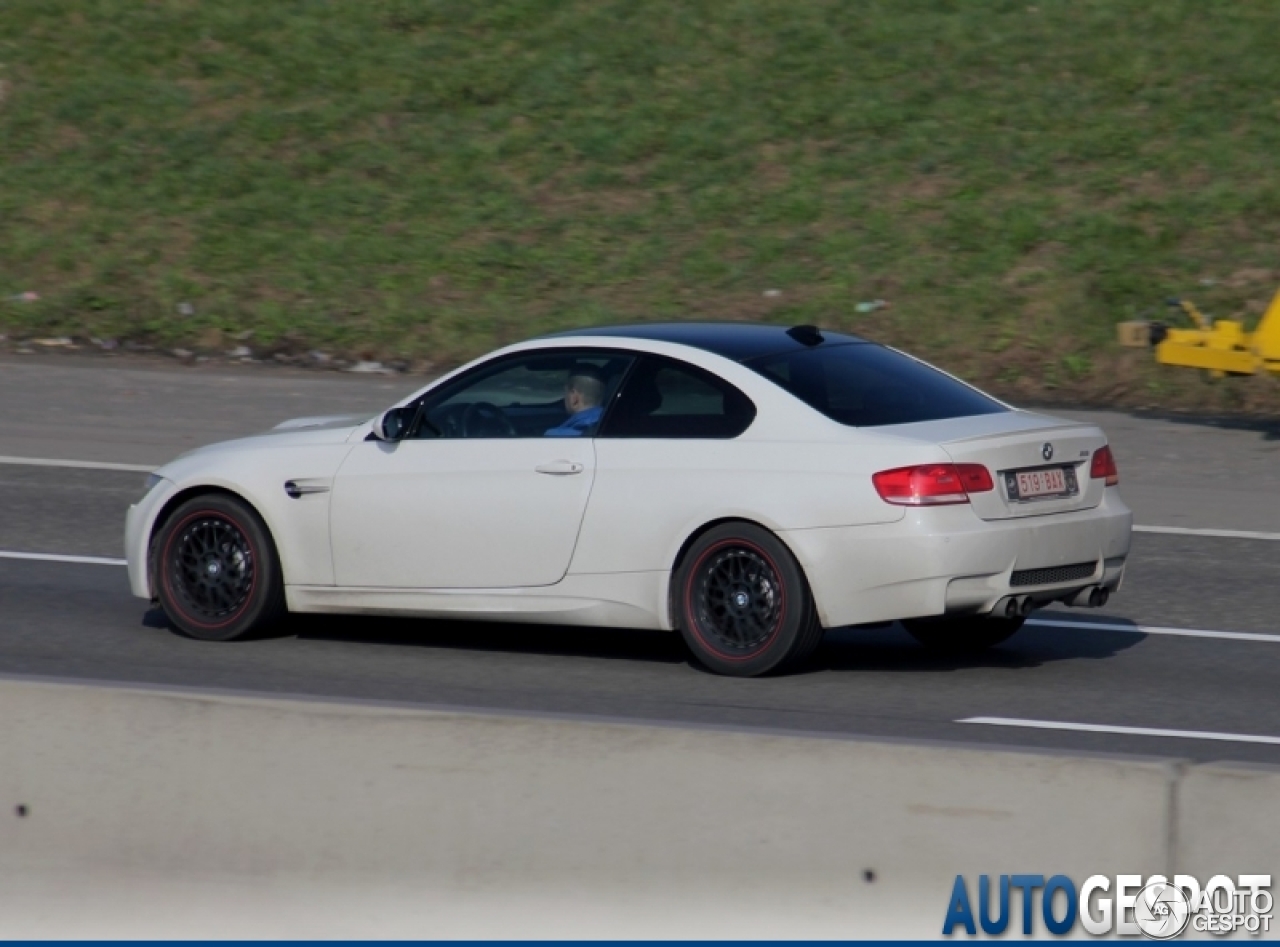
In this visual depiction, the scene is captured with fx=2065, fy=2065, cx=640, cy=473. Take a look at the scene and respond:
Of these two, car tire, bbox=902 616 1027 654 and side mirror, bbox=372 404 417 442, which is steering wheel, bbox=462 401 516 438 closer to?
side mirror, bbox=372 404 417 442

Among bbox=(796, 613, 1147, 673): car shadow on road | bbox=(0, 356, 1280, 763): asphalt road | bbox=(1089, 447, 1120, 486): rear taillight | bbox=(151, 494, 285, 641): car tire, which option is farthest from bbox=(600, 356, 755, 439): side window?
bbox=(151, 494, 285, 641): car tire

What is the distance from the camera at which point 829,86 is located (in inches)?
986

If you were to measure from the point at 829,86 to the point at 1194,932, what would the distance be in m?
21.2

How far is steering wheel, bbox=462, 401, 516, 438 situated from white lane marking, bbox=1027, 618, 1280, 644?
118 inches

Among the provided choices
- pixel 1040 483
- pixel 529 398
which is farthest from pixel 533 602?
pixel 1040 483

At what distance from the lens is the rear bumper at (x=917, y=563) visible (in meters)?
8.06

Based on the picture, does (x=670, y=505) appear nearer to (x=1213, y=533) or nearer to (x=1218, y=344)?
(x=1213, y=533)

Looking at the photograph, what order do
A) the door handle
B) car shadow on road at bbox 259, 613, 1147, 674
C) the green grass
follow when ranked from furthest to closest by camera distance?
the green grass → car shadow on road at bbox 259, 613, 1147, 674 → the door handle

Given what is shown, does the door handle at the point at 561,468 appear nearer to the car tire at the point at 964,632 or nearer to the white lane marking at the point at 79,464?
the car tire at the point at 964,632

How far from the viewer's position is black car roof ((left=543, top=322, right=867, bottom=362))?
348 inches

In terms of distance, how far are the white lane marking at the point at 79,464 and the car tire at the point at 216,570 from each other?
557 cm

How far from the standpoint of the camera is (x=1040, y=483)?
8.41 meters

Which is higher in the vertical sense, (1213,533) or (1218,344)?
(1218,344)

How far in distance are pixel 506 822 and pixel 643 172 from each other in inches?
755
